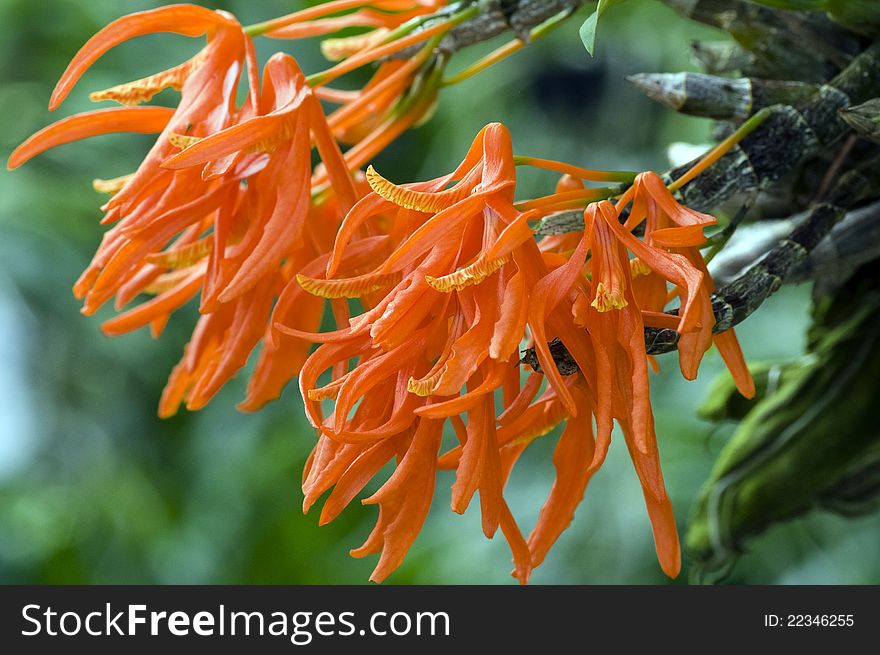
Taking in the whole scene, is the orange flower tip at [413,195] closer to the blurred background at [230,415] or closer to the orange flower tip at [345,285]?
the orange flower tip at [345,285]

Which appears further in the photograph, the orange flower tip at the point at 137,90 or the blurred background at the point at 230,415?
the blurred background at the point at 230,415

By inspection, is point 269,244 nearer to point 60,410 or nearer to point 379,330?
point 379,330

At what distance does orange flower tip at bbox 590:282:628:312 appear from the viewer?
186 millimetres

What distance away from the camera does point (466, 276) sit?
0.61 ft

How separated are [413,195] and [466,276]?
1.0 inches

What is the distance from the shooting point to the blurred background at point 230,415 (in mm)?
736

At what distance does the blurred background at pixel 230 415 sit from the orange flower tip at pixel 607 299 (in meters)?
0.55

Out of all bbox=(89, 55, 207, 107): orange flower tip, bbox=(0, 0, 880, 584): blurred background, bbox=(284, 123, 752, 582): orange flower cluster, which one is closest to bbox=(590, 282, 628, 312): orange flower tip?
bbox=(284, 123, 752, 582): orange flower cluster

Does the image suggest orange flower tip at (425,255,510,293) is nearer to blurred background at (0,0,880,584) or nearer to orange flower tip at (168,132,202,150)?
orange flower tip at (168,132,202,150)

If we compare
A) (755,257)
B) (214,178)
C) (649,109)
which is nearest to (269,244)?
(214,178)

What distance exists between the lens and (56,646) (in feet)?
1.22

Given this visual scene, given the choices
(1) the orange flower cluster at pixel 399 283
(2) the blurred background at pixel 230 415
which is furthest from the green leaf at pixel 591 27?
(2) the blurred background at pixel 230 415

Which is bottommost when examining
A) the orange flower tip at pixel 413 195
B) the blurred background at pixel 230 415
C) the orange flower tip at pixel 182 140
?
the blurred background at pixel 230 415

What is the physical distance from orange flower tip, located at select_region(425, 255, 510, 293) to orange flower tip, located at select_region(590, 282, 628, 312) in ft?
0.06
